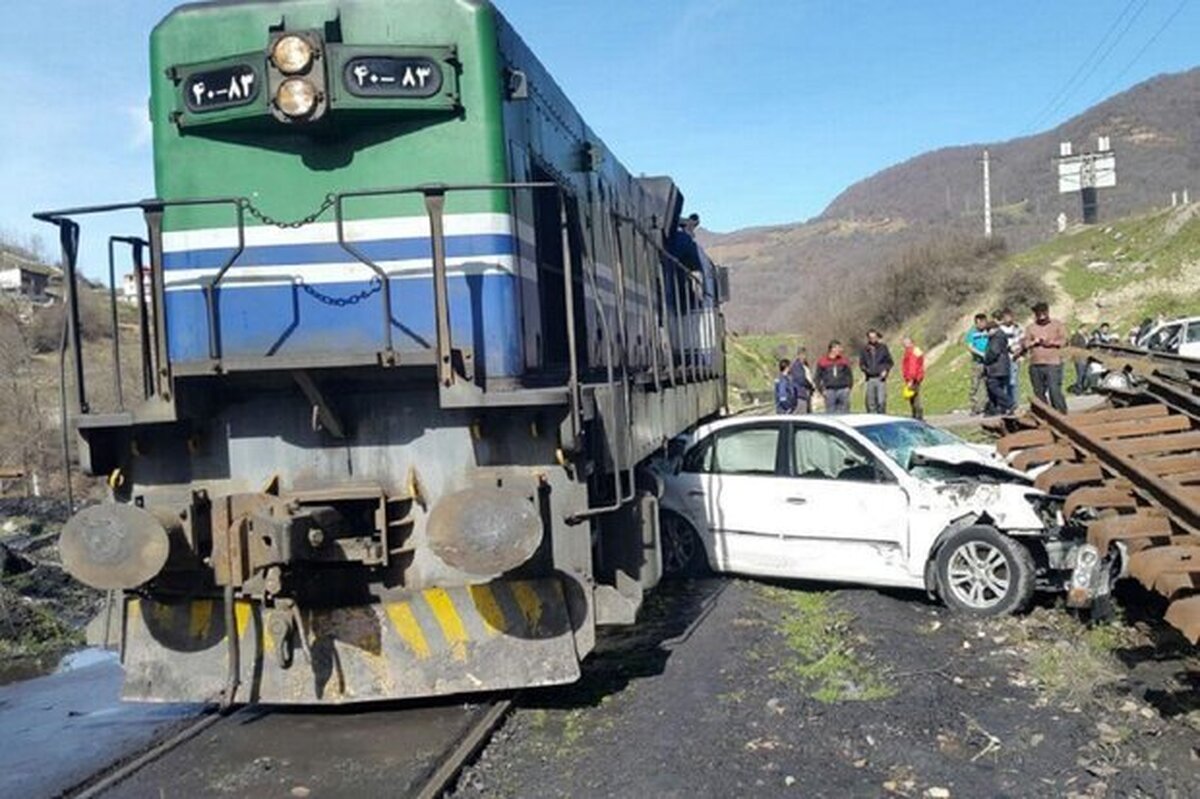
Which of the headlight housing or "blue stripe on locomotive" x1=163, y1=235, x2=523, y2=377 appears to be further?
"blue stripe on locomotive" x1=163, y1=235, x2=523, y2=377

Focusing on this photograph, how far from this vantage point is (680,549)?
9.18 metres

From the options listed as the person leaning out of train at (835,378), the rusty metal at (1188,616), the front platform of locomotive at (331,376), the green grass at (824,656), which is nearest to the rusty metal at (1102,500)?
the rusty metal at (1188,616)

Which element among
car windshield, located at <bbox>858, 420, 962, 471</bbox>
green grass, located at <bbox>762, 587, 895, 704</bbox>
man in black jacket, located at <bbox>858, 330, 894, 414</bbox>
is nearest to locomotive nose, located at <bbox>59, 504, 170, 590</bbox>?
green grass, located at <bbox>762, 587, 895, 704</bbox>

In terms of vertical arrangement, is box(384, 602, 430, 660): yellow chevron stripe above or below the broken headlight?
below

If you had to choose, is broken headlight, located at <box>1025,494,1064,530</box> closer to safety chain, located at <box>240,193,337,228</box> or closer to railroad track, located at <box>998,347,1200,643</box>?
railroad track, located at <box>998,347,1200,643</box>

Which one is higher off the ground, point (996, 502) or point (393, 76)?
point (393, 76)

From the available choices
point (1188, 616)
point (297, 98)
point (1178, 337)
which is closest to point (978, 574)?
point (1188, 616)

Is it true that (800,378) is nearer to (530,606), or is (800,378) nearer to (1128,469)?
(1128,469)

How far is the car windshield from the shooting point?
8.40 m

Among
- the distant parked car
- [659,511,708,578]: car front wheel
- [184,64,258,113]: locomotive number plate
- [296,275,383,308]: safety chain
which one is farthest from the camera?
the distant parked car

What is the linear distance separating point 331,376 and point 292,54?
1.69 metres

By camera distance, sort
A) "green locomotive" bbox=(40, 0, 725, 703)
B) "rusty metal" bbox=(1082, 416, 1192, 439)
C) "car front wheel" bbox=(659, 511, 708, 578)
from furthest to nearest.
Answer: "car front wheel" bbox=(659, 511, 708, 578), "rusty metal" bbox=(1082, 416, 1192, 439), "green locomotive" bbox=(40, 0, 725, 703)

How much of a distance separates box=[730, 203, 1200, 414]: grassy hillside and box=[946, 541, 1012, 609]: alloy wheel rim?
834 inches

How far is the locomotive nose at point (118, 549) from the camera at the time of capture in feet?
16.8
